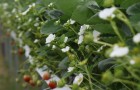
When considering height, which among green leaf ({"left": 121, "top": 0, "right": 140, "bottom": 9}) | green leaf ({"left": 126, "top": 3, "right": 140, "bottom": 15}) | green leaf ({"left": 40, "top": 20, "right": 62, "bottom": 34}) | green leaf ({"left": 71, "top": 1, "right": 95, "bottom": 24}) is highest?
green leaf ({"left": 40, "top": 20, "right": 62, "bottom": 34})

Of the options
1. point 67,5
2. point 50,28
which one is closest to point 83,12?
point 67,5

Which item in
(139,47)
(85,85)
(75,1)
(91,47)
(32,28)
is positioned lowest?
(139,47)

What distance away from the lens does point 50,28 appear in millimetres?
2178

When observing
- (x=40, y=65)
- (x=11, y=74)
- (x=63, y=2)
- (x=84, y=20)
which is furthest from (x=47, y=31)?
(x=11, y=74)

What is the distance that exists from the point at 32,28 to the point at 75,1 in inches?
38.7

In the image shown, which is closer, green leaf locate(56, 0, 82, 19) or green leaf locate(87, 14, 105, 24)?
green leaf locate(87, 14, 105, 24)

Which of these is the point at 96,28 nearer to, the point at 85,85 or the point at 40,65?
the point at 85,85

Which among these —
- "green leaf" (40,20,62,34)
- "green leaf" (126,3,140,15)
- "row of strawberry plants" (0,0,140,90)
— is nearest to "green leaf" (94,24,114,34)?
"row of strawberry plants" (0,0,140,90)

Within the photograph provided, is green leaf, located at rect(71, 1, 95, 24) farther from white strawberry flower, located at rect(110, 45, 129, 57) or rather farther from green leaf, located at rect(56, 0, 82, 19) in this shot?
white strawberry flower, located at rect(110, 45, 129, 57)

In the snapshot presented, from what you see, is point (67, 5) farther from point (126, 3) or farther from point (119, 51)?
point (119, 51)

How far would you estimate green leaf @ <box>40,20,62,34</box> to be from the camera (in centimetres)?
215

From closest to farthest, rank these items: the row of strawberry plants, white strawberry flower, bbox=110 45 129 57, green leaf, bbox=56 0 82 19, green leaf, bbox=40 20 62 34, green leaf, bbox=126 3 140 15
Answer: white strawberry flower, bbox=110 45 129 57
the row of strawberry plants
green leaf, bbox=126 3 140 15
green leaf, bbox=56 0 82 19
green leaf, bbox=40 20 62 34

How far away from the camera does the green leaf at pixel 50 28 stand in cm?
215

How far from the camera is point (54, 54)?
103 inches
